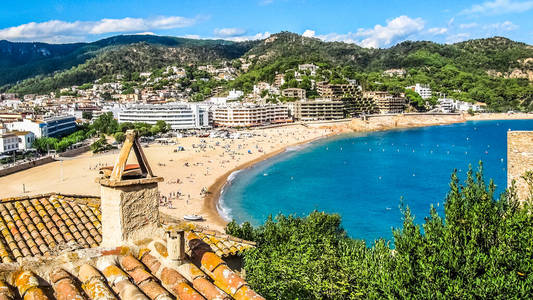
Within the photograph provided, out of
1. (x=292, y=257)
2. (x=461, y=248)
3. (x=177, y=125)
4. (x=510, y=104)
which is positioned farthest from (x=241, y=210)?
(x=510, y=104)

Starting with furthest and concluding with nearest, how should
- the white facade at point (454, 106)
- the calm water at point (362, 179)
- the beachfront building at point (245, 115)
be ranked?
1. the white facade at point (454, 106)
2. the beachfront building at point (245, 115)
3. the calm water at point (362, 179)

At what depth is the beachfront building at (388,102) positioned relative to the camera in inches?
4390

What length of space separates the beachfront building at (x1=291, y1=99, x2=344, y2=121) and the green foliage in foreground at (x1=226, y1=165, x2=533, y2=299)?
289 feet

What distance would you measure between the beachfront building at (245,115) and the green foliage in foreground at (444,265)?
3075 inches

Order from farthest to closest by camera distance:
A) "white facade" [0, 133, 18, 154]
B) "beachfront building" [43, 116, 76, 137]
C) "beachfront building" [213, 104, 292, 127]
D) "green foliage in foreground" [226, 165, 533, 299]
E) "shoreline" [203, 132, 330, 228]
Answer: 1. "beachfront building" [213, 104, 292, 127]
2. "beachfront building" [43, 116, 76, 137]
3. "white facade" [0, 133, 18, 154]
4. "shoreline" [203, 132, 330, 228]
5. "green foliage in foreground" [226, 165, 533, 299]

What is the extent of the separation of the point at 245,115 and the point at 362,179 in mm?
45968

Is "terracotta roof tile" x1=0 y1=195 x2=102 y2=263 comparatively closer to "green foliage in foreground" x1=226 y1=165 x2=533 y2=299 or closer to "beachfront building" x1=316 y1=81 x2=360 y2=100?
"green foliage in foreground" x1=226 y1=165 x2=533 y2=299

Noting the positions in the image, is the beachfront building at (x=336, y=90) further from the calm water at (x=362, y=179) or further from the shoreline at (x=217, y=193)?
the shoreline at (x=217, y=193)

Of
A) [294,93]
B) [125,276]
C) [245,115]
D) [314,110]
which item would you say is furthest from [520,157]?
[294,93]

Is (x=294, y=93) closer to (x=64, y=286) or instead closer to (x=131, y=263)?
(x=131, y=263)

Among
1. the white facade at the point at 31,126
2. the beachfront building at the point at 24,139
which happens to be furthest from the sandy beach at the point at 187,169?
the white facade at the point at 31,126

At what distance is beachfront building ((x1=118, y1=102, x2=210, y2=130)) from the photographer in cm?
8231

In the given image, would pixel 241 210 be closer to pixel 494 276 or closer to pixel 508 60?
pixel 494 276

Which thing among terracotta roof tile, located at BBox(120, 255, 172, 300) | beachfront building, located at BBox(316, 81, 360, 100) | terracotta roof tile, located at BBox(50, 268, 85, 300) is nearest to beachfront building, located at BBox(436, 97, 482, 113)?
beachfront building, located at BBox(316, 81, 360, 100)
